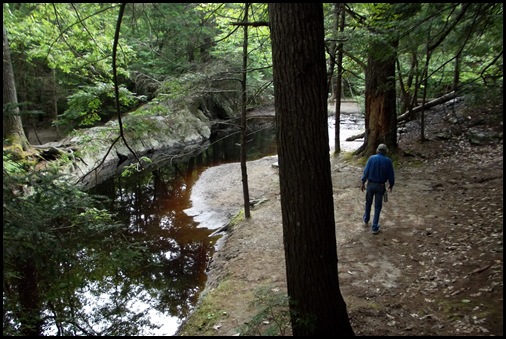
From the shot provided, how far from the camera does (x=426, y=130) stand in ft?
41.5

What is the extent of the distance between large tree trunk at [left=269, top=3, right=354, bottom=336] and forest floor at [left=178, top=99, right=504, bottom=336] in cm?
53

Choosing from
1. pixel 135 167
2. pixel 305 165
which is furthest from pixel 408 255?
pixel 135 167

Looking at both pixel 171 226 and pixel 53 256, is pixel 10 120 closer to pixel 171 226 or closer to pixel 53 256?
pixel 171 226

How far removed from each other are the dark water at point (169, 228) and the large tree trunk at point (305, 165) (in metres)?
3.46

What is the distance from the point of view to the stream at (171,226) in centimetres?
675

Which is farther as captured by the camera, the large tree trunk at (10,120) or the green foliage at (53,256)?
the large tree trunk at (10,120)

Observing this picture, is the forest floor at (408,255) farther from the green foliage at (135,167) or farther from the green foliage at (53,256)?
the green foliage at (135,167)

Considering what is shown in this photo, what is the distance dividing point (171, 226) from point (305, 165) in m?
8.49

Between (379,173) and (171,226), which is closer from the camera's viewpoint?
(379,173)

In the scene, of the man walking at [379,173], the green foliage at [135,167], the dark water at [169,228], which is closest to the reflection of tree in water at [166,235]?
the dark water at [169,228]

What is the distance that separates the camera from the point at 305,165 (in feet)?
10.6

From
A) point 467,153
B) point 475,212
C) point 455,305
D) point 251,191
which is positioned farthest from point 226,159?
point 455,305

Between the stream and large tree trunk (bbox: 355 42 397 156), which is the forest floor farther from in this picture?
large tree trunk (bbox: 355 42 397 156)

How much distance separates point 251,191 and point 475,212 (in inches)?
299
